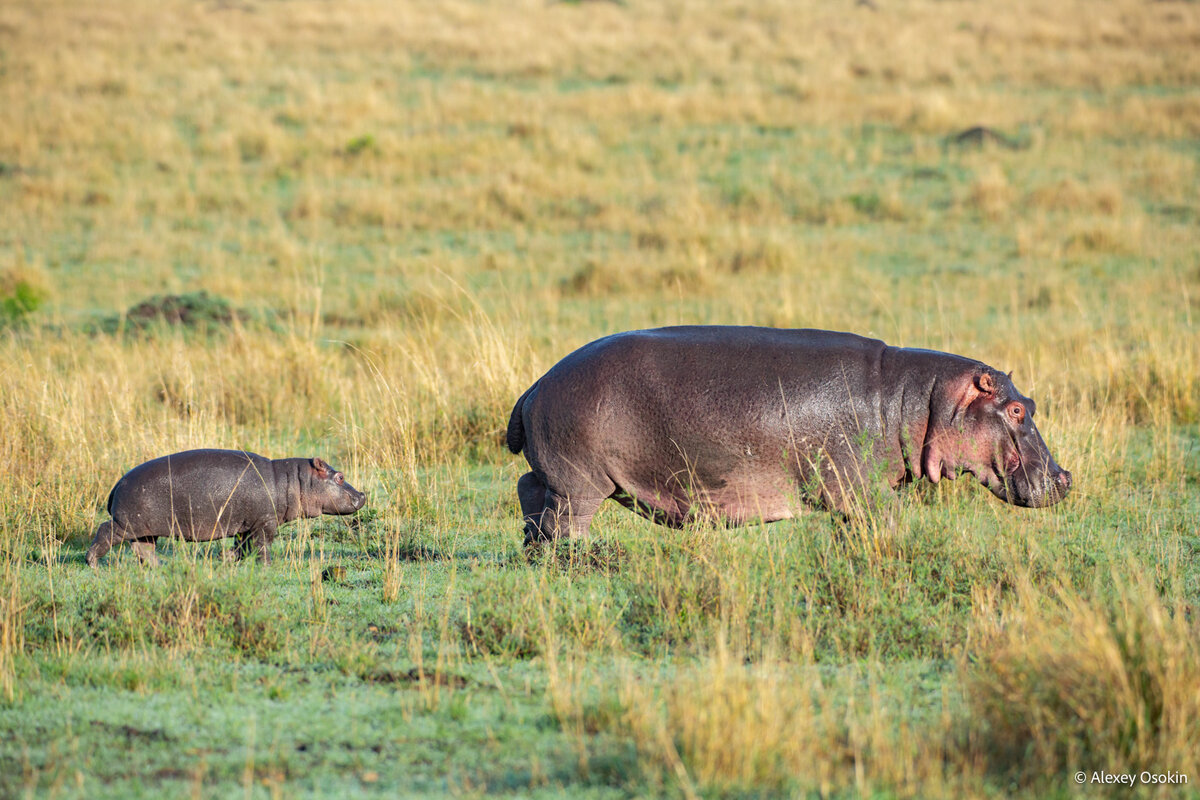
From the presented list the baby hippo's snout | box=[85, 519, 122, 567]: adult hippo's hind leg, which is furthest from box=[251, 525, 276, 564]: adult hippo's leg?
box=[85, 519, 122, 567]: adult hippo's hind leg

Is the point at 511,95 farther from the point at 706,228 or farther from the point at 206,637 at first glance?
the point at 206,637

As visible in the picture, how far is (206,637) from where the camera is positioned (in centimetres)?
451

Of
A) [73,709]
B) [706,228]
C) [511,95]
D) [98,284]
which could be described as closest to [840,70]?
[511,95]

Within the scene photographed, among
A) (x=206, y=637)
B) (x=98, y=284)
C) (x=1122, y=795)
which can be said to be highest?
(x=98, y=284)

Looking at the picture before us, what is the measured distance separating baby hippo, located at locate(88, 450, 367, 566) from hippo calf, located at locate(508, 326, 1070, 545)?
1.20m

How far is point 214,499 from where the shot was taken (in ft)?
17.6

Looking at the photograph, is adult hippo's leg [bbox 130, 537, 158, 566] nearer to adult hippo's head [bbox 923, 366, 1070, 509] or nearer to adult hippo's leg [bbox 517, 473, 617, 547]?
adult hippo's leg [bbox 517, 473, 617, 547]

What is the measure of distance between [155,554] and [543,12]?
29.0 metres

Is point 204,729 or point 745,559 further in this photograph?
point 745,559

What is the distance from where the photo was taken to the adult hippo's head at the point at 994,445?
16.6ft

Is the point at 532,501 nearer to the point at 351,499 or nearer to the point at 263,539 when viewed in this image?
the point at 351,499

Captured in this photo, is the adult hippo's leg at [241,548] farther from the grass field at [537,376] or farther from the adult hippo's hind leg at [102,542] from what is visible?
the adult hippo's hind leg at [102,542]

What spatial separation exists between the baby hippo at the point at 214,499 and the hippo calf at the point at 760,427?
120 cm

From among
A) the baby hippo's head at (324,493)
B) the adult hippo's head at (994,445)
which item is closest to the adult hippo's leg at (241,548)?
the baby hippo's head at (324,493)
